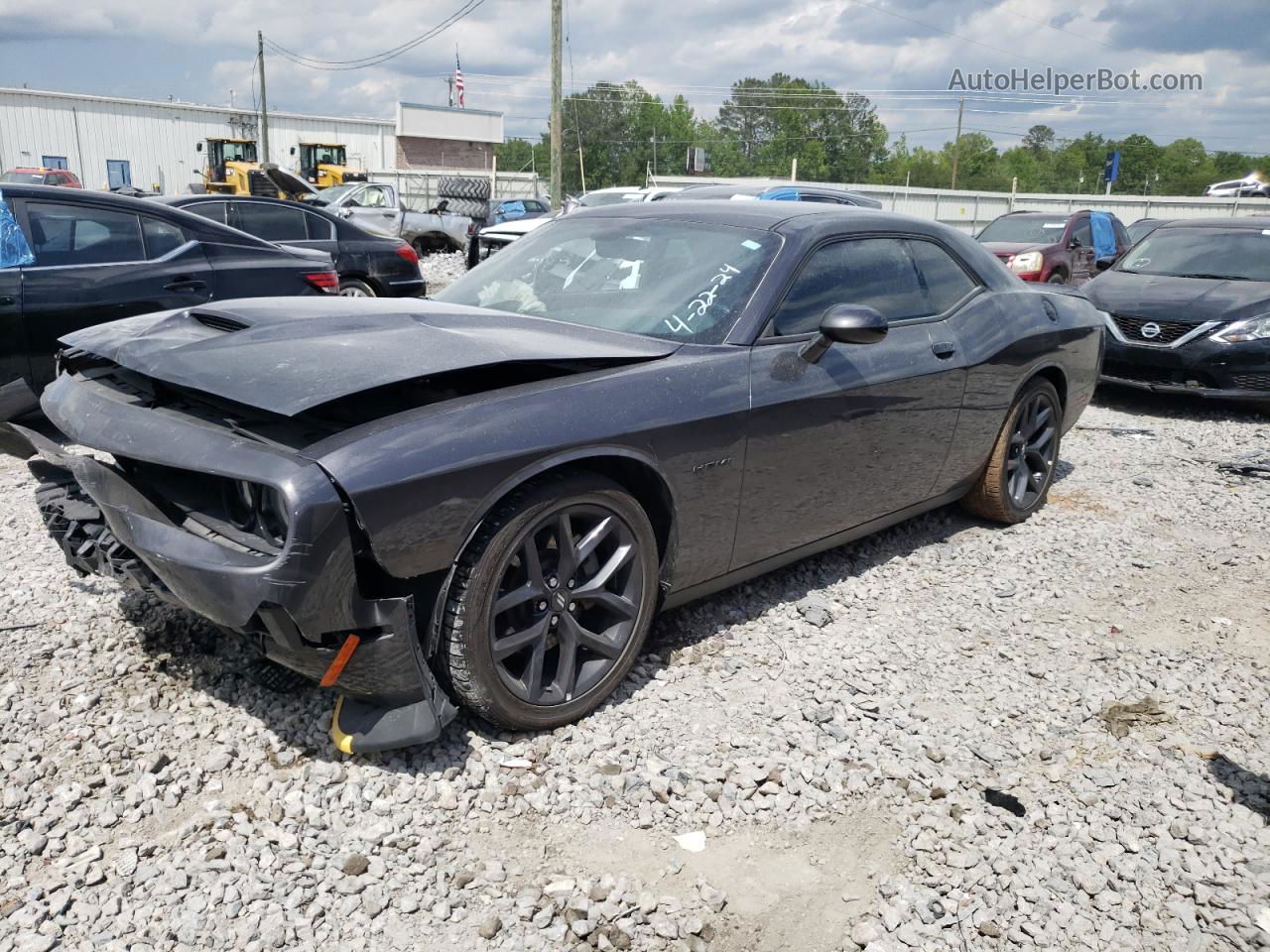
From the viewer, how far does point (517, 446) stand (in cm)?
279

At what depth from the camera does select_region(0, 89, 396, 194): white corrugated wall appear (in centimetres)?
4794

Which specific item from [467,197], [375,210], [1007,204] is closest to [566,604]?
[375,210]

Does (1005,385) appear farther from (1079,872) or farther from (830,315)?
(1079,872)

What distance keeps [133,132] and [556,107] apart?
37655mm

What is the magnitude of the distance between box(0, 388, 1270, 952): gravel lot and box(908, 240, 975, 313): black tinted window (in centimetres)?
135

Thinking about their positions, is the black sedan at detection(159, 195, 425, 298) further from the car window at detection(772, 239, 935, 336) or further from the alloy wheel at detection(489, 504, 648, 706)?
the alloy wheel at detection(489, 504, 648, 706)

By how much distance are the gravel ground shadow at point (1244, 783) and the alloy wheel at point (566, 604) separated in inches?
72.6

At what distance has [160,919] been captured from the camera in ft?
7.50

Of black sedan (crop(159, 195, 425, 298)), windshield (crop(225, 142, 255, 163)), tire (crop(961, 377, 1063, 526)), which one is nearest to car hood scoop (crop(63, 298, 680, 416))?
tire (crop(961, 377, 1063, 526))

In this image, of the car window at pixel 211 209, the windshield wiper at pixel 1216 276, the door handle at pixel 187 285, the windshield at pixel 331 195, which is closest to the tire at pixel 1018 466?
the windshield wiper at pixel 1216 276

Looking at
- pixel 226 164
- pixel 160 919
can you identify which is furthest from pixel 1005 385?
pixel 226 164

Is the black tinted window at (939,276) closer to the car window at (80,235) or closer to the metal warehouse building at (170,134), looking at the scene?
the car window at (80,235)

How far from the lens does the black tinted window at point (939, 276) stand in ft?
14.7

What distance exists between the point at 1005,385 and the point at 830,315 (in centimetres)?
170
